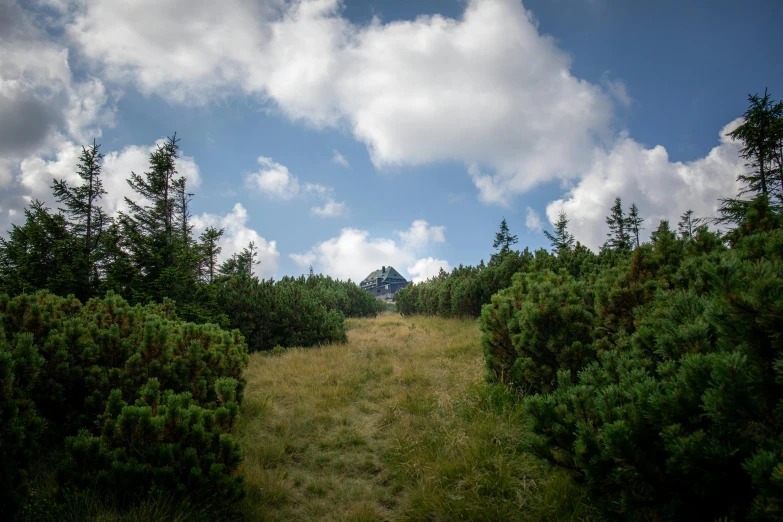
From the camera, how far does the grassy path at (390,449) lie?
118 inches

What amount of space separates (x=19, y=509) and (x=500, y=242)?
36312 millimetres

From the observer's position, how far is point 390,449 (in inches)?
163

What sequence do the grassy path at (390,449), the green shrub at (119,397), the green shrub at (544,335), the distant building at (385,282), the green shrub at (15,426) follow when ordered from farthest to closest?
the distant building at (385,282)
the green shrub at (544,335)
the grassy path at (390,449)
the green shrub at (119,397)
the green shrub at (15,426)

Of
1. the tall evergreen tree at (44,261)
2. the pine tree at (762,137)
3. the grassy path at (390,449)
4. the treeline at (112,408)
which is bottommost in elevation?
the grassy path at (390,449)

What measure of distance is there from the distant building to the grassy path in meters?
60.9

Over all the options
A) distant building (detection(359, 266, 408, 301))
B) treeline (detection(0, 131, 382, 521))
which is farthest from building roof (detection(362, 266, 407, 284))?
treeline (detection(0, 131, 382, 521))

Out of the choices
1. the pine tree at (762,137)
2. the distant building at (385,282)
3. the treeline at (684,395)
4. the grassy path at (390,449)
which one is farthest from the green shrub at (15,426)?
the distant building at (385,282)

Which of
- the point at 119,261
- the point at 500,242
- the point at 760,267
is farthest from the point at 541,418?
the point at 500,242

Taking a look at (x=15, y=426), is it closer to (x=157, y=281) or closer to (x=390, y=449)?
(x=390, y=449)

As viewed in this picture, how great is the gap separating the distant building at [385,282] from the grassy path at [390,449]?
200 ft

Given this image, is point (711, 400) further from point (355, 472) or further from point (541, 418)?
point (355, 472)

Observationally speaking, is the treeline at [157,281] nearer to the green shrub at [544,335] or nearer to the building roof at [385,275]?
the green shrub at [544,335]

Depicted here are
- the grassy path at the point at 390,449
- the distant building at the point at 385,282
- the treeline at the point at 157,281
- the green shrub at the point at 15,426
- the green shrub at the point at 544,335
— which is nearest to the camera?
the green shrub at the point at 15,426

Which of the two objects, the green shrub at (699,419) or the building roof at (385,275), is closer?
the green shrub at (699,419)
